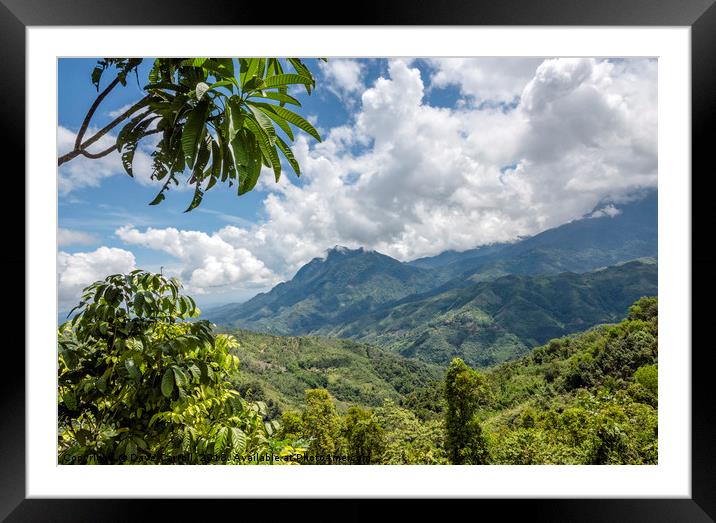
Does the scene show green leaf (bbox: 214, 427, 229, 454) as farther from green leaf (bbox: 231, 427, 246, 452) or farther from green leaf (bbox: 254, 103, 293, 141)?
green leaf (bbox: 254, 103, 293, 141)

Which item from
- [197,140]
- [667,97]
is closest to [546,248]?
[667,97]

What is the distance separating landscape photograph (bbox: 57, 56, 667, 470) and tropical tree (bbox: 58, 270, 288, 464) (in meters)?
0.01

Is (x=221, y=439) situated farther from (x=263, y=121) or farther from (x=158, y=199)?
(x=263, y=121)

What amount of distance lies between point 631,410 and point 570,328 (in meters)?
3.15

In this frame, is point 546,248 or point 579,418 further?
point 546,248

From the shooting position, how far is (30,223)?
44.7 inches

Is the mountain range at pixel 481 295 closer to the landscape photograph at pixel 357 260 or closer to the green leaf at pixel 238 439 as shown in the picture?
the landscape photograph at pixel 357 260

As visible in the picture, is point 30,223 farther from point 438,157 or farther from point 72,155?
point 438,157

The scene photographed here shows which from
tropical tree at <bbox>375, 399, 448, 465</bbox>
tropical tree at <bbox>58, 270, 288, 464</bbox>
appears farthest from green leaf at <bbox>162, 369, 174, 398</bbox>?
tropical tree at <bbox>375, 399, 448, 465</bbox>

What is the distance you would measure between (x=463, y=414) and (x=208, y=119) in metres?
2.64

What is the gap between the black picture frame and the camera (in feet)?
3.39
